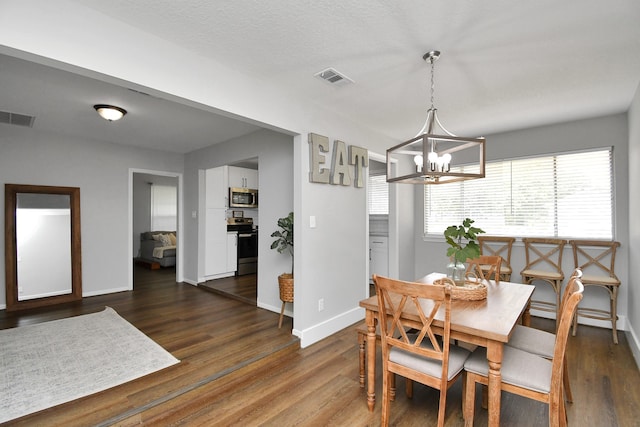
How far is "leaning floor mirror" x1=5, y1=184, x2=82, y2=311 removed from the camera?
4.09 metres

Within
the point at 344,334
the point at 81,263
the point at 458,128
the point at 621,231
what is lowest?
the point at 344,334

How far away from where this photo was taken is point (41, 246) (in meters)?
4.34

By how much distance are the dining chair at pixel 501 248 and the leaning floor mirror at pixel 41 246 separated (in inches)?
234

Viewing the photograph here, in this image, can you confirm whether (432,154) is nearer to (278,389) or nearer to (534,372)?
(534,372)

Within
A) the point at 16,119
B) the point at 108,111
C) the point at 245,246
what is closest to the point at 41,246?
the point at 16,119

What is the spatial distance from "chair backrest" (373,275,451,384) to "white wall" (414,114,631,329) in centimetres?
297

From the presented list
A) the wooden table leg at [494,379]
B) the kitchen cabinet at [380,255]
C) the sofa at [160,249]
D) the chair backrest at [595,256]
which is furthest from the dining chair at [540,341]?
the sofa at [160,249]

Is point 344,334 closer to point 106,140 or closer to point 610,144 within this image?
point 610,144

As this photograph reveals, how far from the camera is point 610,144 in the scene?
11.6ft

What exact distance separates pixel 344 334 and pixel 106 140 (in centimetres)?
472

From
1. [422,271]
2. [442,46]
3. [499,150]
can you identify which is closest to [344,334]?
[422,271]

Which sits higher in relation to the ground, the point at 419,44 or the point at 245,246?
the point at 419,44

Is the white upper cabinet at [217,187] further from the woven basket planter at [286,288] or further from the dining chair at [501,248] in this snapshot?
the dining chair at [501,248]

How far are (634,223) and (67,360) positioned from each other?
543 cm
